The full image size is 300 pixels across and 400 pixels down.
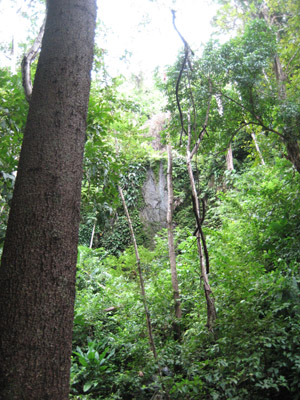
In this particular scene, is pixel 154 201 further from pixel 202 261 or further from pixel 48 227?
pixel 48 227

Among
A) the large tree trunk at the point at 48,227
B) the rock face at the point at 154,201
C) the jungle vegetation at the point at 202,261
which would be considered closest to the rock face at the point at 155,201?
the rock face at the point at 154,201

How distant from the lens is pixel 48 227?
1.49 m

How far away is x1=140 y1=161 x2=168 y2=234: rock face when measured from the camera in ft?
45.1

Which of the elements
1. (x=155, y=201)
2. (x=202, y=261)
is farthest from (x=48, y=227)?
(x=155, y=201)

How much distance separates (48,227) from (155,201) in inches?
499

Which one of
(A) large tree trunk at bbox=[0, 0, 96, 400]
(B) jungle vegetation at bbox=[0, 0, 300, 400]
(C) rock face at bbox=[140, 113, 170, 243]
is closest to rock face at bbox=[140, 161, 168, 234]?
(C) rock face at bbox=[140, 113, 170, 243]

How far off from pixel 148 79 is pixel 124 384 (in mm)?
23762

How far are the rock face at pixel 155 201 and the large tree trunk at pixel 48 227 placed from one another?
11.9 m

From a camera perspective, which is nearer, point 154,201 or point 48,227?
point 48,227

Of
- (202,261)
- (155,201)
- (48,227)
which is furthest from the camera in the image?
(155,201)

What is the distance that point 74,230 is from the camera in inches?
63.0

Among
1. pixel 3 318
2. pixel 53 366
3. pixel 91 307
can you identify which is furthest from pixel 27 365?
pixel 91 307

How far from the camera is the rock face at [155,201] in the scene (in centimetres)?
1375

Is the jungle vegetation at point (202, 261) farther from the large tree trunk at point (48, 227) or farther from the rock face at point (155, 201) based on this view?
the rock face at point (155, 201)
